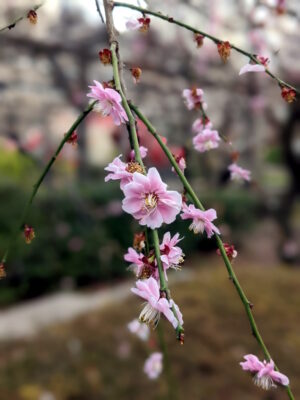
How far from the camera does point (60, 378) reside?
3.35 metres

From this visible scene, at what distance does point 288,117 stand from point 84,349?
3.39 metres

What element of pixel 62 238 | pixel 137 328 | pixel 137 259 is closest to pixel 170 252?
pixel 137 259

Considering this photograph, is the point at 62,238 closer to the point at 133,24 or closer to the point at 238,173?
the point at 238,173

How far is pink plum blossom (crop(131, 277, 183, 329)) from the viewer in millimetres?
564

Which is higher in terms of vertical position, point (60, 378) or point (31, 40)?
point (31, 40)

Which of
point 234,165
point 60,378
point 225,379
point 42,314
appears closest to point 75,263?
point 42,314

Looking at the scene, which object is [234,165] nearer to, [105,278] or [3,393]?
[3,393]

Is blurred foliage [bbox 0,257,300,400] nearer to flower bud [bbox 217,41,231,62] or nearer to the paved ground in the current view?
the paved ground

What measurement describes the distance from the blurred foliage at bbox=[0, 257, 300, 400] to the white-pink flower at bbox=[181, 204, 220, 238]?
8.71ft

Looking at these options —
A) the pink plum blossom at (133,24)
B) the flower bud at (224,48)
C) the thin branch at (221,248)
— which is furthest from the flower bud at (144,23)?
the thin branch at (221,248)

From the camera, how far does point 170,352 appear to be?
11.9 feet

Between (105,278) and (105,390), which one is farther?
(105,278)

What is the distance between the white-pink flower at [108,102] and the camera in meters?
0.65

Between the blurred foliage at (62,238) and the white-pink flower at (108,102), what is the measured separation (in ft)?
15.3
